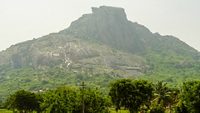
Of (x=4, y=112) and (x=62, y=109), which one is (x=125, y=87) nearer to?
(x=62, y=109)

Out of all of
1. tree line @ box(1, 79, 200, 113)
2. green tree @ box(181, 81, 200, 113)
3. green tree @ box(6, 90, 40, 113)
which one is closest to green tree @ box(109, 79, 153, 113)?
tree line @ box(1, 79, 200, 113)

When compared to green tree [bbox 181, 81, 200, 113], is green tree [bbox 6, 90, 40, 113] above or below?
below

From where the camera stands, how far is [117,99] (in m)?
128

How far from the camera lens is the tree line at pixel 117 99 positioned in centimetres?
9975

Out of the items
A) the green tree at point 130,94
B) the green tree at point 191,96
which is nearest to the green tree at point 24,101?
the green tree at point 130,94

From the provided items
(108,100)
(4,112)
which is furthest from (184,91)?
(4,112)

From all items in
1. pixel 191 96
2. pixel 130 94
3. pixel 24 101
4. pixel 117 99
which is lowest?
pixel 24 101

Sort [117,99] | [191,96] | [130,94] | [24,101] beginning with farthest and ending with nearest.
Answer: [24,101] < [117,99] < [130,94] < [191,96]

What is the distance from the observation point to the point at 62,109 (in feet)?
347

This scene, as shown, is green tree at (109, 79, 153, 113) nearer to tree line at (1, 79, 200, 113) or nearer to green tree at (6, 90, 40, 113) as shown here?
tree line at (1, 79, 200, 113)

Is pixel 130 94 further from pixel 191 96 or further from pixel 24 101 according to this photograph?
pixel 24 101

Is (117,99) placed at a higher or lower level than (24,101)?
higher

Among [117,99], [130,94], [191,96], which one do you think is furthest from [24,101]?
[191,96]

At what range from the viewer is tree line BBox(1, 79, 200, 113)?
327 ft
